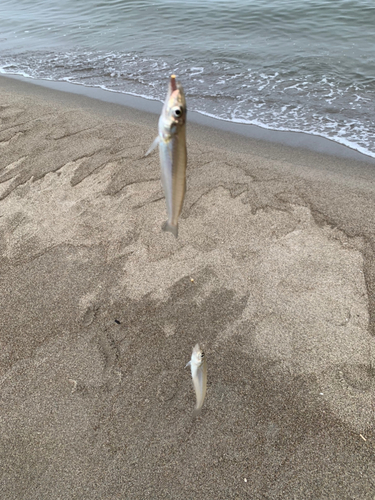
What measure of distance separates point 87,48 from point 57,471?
13.0m

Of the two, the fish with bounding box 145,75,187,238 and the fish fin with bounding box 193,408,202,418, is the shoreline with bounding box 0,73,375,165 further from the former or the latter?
the fish with bounding box 145,75,187,238

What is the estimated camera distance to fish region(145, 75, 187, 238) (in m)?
1.47

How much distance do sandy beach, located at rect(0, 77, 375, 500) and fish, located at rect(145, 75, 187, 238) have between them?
6.16 feet

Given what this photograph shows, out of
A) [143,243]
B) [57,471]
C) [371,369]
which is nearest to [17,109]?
[143,243]

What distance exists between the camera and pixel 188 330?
354 cm

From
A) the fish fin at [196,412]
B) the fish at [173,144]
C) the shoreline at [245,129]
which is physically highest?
the fish at [173,144]

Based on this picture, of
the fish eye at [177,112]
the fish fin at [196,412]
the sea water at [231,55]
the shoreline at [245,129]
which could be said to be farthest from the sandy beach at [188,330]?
the sea water at [231,55]

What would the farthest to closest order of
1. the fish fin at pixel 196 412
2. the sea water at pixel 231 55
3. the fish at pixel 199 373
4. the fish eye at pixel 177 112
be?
1. the sea water at pixel 231 55
2. the fish fin at pixel 196 412
3. the fish at pixel 199 373
4. the fish eye at pixel 177 112

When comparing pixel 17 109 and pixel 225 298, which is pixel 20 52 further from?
pixel 225 298

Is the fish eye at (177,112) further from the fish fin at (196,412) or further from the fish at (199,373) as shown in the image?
the fish fin at (196,412)

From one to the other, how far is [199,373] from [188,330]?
0.78m

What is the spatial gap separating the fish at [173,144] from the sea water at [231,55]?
5597 mm

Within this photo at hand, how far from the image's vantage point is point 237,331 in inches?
138

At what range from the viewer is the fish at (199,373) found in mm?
2680
